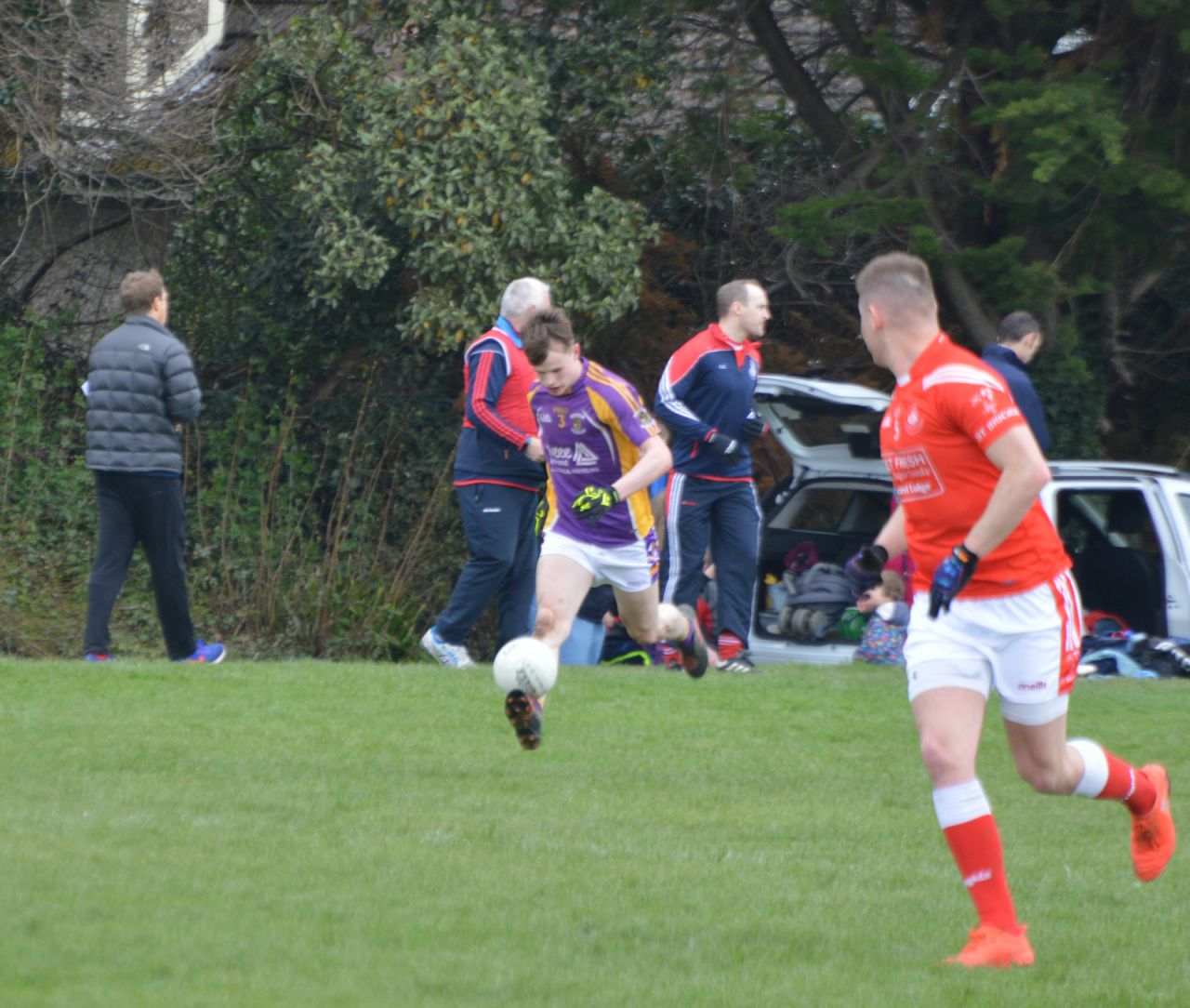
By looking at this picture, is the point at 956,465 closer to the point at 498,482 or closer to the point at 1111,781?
the point at 1111,781

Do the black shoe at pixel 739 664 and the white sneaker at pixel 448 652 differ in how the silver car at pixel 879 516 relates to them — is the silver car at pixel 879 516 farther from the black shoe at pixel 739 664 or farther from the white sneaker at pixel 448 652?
the white sneaker at pixel 448 652

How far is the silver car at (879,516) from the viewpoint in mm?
11977

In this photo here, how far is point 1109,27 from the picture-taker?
42.9 feet

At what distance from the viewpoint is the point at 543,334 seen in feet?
26.0

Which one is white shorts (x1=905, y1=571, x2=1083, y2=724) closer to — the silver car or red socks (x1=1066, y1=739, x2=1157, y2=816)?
red socks (x1=1066, y1=739, x2=1157, y2=816)

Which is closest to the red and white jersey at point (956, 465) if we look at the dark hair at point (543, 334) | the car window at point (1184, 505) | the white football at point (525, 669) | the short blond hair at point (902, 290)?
the short blond hair at point (902, 290)

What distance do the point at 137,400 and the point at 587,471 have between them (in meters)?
3.31

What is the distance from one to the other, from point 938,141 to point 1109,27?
1488mm

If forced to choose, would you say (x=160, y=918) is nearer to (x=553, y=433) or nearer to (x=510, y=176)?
(x=553, y=433)

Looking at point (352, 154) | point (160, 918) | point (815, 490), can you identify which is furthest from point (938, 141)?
point (160, 918)

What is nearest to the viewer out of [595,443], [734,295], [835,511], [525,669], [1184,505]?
[525,669]

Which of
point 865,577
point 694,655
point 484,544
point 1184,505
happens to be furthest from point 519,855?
point 1184,505

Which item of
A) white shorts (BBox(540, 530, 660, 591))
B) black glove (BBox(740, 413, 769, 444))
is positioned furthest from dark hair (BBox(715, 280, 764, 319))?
white shorts (BBox(540, 530, 660, 591))

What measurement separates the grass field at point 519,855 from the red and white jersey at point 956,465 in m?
1.09
